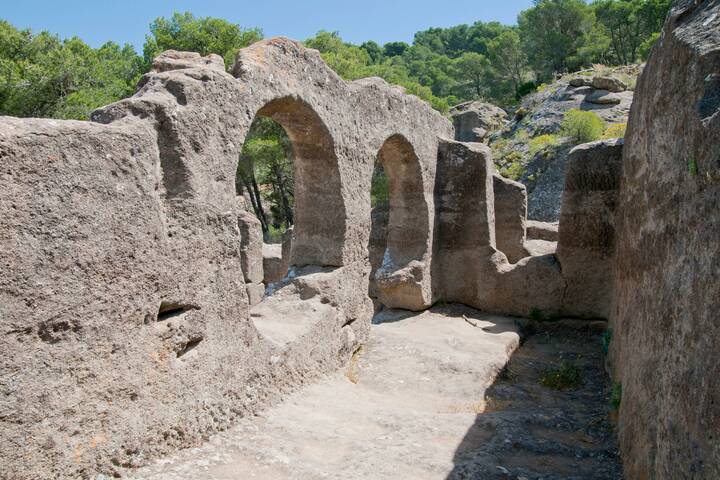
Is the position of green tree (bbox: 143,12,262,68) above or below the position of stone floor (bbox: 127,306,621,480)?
above

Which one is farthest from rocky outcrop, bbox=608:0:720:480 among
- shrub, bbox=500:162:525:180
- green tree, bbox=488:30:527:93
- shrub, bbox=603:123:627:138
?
green tree, bbox=488:30:527:93

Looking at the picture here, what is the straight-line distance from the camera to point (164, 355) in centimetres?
Answer: 377

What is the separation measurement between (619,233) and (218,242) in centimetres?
382

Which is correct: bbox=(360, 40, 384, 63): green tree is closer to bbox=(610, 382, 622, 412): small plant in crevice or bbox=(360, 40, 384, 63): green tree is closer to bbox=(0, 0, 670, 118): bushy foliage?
bbox=(0, 0, 670, 118): bushy foliage

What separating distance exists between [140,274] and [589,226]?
5562mm

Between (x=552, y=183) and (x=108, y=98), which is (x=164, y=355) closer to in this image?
(x=108, y=98)

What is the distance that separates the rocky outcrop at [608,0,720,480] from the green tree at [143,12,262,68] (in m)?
18.1

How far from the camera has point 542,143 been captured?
67.4 feet

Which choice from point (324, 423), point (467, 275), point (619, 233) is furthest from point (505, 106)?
point (324, 423)

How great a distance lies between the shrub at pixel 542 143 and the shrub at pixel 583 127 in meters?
0.55

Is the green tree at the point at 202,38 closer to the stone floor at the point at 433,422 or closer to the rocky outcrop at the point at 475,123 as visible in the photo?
the rocky outcrop at the point at 475,123

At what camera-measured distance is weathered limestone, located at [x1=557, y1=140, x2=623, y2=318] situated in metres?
7.05

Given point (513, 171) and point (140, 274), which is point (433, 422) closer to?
point (140, 274)

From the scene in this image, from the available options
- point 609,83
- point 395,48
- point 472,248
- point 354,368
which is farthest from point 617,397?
point 395,48
